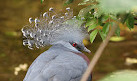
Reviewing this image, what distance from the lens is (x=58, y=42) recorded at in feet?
6.51

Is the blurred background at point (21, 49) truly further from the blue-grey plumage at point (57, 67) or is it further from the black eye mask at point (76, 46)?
the blue-grey plumage at point (57, 67)

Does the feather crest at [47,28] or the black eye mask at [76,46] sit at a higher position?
the feather crest at [47,28]

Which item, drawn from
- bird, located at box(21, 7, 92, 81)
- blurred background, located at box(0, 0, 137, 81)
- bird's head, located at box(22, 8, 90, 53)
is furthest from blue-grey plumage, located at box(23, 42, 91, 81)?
blurred background, located at box(0, 0, 137, 81)

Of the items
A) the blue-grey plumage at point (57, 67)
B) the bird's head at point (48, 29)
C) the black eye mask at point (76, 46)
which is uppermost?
the bird's head at point (48, 29)

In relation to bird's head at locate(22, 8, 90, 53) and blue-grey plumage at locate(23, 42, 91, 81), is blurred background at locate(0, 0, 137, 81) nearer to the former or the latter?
bird's head at locate(22, 8, 90, 53)

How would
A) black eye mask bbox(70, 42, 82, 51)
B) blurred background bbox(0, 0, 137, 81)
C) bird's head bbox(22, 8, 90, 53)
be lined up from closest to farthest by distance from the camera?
bird's head bbox(22, 8, 90, 53)
black eye mask bbox(70, 42, 82, 51)
blurred background bbox(0, 0, 137, 81)

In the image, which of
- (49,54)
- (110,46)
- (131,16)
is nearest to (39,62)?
(49,54)

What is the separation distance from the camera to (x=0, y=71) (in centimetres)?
417

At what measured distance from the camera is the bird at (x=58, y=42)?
165 cm

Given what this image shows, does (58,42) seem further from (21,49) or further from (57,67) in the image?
(21,49)

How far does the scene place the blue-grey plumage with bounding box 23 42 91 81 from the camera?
1.56 metres

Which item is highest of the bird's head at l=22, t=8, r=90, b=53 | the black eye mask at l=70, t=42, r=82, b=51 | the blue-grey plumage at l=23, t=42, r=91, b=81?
the bird's head at l=22, t=8, r=90, b=53

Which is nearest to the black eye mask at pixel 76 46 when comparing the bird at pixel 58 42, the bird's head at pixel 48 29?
the bird at pixel 58 42

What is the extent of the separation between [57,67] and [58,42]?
1.33ft
